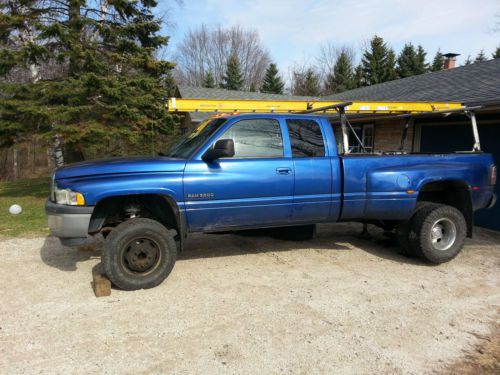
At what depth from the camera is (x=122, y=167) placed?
4.49 meters

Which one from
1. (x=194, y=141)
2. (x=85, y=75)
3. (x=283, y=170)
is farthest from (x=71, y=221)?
(x=85, y=75)

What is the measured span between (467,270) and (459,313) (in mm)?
1623

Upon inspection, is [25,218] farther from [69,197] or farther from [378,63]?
[378,63]

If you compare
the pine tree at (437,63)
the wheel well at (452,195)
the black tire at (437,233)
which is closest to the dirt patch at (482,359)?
the black tire at (437,233)

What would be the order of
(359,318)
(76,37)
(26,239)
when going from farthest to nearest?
(76,37) → (26,239) → (359,318)

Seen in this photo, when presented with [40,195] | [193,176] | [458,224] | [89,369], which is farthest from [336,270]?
[40,195]

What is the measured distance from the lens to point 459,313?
4074 mm

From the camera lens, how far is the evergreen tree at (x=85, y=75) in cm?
1015

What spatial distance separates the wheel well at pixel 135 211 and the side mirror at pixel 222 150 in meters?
0.72

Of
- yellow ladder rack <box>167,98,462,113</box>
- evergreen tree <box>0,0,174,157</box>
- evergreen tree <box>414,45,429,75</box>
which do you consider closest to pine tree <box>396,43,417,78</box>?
evergreen tree <box>414,45,429,75</box>

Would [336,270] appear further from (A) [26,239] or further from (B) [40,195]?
(B) [40,195]

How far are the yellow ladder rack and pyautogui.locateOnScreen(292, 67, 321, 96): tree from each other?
42.1 metres

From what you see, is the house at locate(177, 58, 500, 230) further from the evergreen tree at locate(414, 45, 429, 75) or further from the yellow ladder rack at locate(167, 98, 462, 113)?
the evergreen tree at locate(414, 45, 429, 75)

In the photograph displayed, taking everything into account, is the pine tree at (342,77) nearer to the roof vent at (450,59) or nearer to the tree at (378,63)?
the tree at (378,63)
